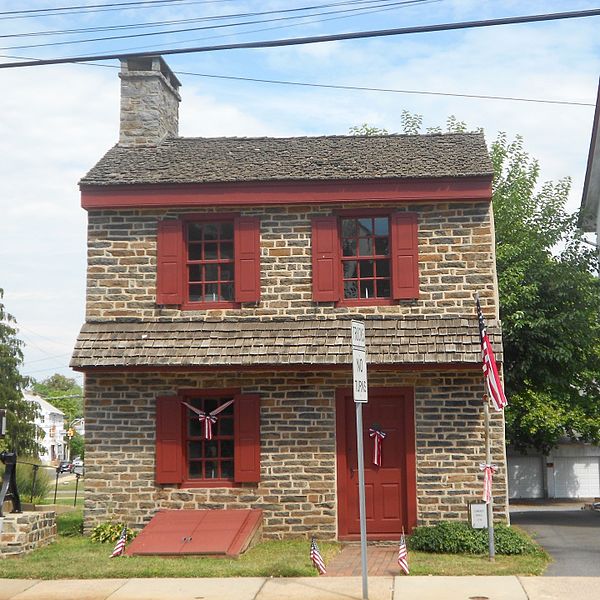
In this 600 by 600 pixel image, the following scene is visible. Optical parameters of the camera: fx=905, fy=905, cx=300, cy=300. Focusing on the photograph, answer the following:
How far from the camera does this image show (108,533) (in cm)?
1408

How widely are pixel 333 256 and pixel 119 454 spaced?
4729mm

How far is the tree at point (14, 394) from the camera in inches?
1752

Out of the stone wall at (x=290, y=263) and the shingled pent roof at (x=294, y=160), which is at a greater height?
the shingled pent roof at (x=294, y=160)

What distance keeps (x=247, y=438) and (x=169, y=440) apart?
126 centimetres

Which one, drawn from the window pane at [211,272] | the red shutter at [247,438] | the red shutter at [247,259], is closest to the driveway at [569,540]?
the red shutter at [247,438]

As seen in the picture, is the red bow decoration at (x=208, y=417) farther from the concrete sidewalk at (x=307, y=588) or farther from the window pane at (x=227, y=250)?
the concrete sidewalk at (x=307, y=588)

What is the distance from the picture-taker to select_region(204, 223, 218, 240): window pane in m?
15.3

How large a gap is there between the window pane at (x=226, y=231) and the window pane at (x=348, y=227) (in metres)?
1.90

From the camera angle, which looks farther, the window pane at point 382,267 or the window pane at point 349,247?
the window pane at point 349,247

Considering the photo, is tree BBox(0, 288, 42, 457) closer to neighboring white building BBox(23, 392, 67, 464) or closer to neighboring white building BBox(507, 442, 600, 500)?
neighboring white building BBox(507, 442, 600, 500)

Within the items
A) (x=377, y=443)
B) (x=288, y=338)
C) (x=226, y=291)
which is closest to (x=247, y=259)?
(x=226, y=291)

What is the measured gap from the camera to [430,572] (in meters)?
11.3

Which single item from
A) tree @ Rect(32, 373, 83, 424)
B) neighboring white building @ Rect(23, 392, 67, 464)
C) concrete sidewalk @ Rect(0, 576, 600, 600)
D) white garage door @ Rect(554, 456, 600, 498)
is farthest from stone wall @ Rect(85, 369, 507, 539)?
tree @ Rect(32, 373, 83, 424)

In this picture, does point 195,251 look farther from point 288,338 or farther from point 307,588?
point 307,588
